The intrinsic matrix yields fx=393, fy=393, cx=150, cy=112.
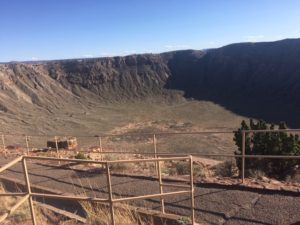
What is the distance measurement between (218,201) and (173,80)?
88326 mm

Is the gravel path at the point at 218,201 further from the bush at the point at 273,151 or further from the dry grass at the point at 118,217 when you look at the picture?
the bush at the point at 273,151

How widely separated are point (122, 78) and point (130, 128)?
123 ft

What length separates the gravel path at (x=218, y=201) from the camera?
245 inches

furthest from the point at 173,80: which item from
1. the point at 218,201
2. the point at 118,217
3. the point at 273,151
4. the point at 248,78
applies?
the point at 118,217

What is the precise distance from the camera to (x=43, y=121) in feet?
203

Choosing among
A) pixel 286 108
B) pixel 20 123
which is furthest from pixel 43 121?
pixel 286 108

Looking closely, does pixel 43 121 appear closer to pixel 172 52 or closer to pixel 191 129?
pixel 191 129

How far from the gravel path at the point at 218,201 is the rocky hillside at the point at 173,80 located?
5606 cm

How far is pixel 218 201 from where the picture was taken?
709 centimetres

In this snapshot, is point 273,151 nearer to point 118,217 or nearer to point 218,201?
point 218,201

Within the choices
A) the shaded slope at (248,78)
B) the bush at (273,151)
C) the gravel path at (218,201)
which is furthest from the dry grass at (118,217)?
the shaded slope at (248,78)

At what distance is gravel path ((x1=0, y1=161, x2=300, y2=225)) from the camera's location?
6.22 metres

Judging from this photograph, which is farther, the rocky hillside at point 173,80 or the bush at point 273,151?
the rocky hillside at point 173,80

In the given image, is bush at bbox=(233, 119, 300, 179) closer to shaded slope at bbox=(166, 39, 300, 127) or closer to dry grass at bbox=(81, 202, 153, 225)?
dry grass at bbox=(81, 202, 153, 225)
